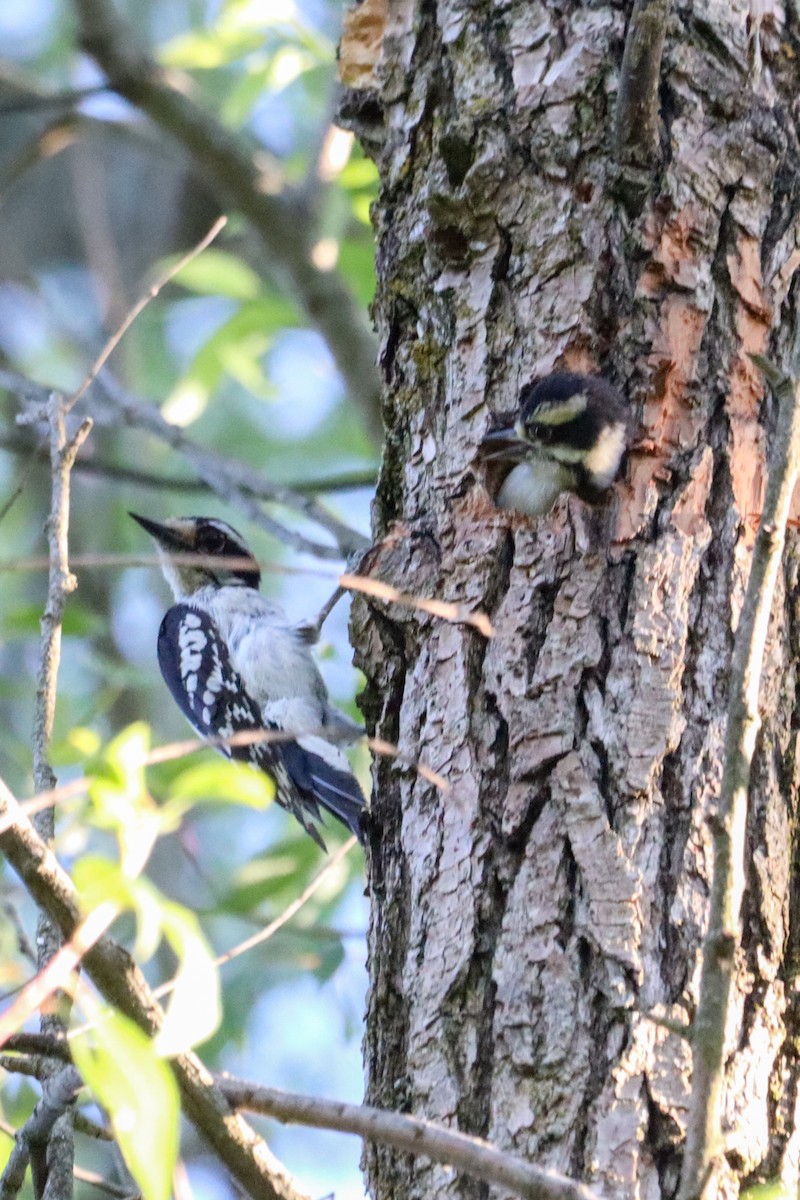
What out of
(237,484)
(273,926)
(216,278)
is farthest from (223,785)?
(216,278)

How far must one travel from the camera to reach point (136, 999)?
1626 millimetres

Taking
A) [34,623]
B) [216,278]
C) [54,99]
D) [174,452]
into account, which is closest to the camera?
[34,623]

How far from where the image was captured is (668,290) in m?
2.68

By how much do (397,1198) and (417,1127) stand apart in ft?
2.45

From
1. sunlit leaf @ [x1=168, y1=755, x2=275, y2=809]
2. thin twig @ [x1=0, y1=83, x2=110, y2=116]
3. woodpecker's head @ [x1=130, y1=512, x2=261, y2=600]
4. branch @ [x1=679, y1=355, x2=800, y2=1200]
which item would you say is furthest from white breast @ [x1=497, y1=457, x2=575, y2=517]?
thin twig @ [x1=0, y1=83, x2=110, y2=116]

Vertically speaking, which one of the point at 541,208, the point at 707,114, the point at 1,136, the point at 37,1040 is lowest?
the point at 37,1040

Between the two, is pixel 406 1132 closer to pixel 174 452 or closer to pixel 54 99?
pixel 54 99

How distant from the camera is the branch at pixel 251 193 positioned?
4.79 metres

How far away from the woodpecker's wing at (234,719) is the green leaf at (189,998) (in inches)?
93.3

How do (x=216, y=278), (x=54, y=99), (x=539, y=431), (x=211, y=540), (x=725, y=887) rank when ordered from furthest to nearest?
(x=211, y=540), (x=54, y=99), (x=216, y=278), (x=539, y=431), (x=725, y=887)

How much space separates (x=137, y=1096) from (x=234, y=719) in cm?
347

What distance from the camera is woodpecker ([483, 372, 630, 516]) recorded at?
2.61m

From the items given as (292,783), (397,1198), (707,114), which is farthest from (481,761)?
(292,783)

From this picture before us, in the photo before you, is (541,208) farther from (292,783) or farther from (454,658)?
(292,783)
